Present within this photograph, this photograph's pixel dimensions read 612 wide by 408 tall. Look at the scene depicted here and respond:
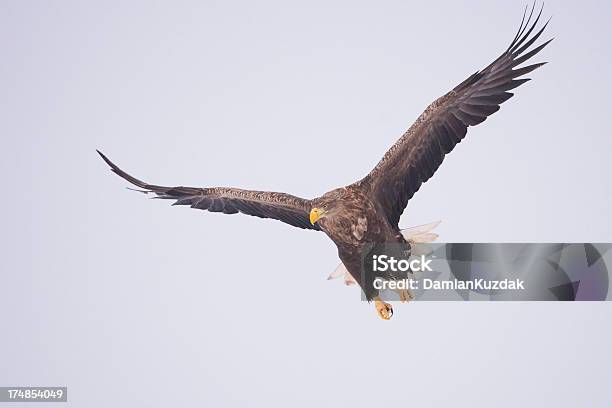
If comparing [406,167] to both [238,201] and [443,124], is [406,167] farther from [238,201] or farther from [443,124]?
[238,201]

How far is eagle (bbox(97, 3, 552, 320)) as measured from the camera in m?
9.36

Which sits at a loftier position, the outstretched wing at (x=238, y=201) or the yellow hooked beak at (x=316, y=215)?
the outstretched wing at (x=238, y=201)

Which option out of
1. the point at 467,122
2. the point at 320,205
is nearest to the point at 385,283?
the point at 320,205

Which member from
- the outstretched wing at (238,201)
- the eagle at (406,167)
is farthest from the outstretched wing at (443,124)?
the outstretched wing at (238,201)

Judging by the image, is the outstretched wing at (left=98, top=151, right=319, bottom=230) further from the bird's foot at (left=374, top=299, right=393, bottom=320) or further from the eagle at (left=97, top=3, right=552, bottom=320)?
the bird's foot at (left=374, top=299, right=393, bottom=320)

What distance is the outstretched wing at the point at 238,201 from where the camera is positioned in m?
10.5

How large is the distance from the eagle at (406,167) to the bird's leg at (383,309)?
19 centimetres

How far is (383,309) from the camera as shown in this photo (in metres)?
10.4

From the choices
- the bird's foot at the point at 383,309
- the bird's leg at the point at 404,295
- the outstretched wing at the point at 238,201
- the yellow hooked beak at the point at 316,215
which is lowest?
the bird's foot at the point at 383,309

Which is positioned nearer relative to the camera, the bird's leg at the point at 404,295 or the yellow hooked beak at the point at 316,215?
the yellow hooked beak at the point at 316,215

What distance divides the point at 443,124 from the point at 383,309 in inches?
85.6

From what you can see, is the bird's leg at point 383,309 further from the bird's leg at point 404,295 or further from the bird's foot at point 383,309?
the bird's leg at point 404,295

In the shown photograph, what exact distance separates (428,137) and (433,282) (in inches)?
63.7

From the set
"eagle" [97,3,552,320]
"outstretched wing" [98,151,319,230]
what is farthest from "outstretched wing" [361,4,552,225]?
"outstretched wing" [98,151,319,230]
